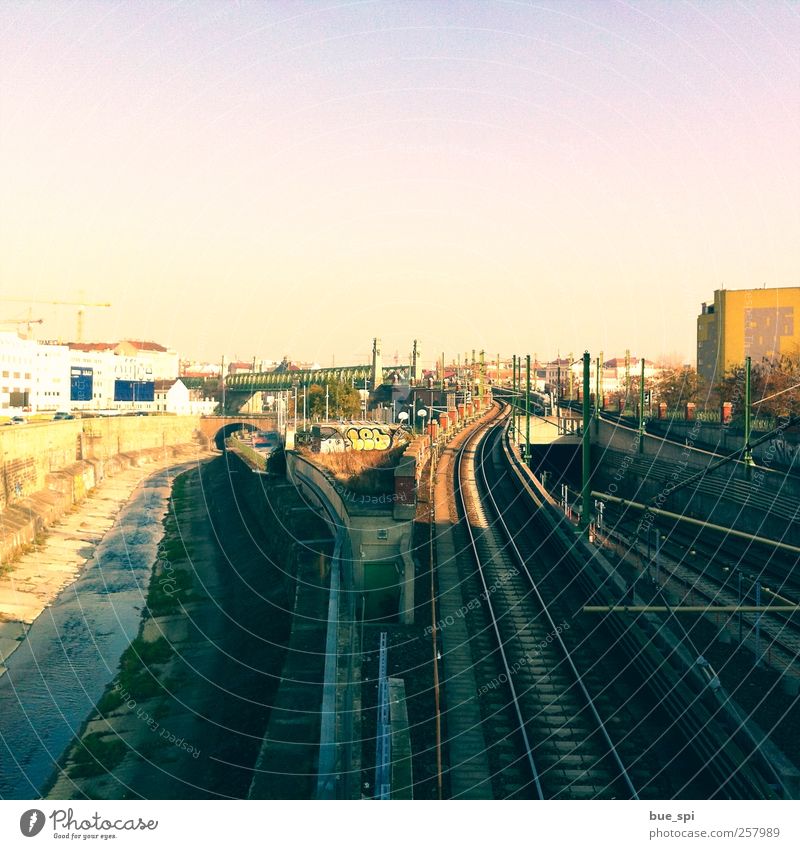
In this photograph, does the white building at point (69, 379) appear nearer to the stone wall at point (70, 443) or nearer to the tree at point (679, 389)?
the stone wall at point (70, 443)

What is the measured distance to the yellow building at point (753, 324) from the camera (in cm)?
6938

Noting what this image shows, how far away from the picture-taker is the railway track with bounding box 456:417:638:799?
10484 millimetres

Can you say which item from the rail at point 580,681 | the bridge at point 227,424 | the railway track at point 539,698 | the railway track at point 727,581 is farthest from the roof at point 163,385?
the railway track at point 539,698

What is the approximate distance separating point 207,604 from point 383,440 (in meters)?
11.6

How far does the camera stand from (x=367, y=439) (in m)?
38.6

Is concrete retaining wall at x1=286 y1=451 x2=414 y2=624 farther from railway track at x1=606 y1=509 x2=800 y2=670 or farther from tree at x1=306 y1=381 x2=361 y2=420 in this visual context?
tree at x1=306 y1=381 x2=361 y2=420

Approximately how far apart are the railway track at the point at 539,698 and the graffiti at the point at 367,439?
1550 cm

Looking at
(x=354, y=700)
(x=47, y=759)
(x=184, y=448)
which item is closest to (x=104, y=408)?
(x=184, y=448)

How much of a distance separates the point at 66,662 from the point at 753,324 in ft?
207

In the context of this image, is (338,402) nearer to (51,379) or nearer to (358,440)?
(358,440)

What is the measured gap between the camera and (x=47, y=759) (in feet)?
63.3

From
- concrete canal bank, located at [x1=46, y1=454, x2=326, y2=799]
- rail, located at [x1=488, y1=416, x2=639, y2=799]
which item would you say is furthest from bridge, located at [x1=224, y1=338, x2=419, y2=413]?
rail, located at [x1=488, y1=416, x2=639, y2=799]

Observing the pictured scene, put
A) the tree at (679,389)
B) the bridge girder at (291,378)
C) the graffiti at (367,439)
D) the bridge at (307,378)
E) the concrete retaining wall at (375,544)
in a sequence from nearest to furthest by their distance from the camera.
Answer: the concrete retaining wall at (375,544)
the graffiti at (367,439)
the tree at (679,389)
the bridge at (307,378)
the bridge girder at (291,378)

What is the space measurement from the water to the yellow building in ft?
167
